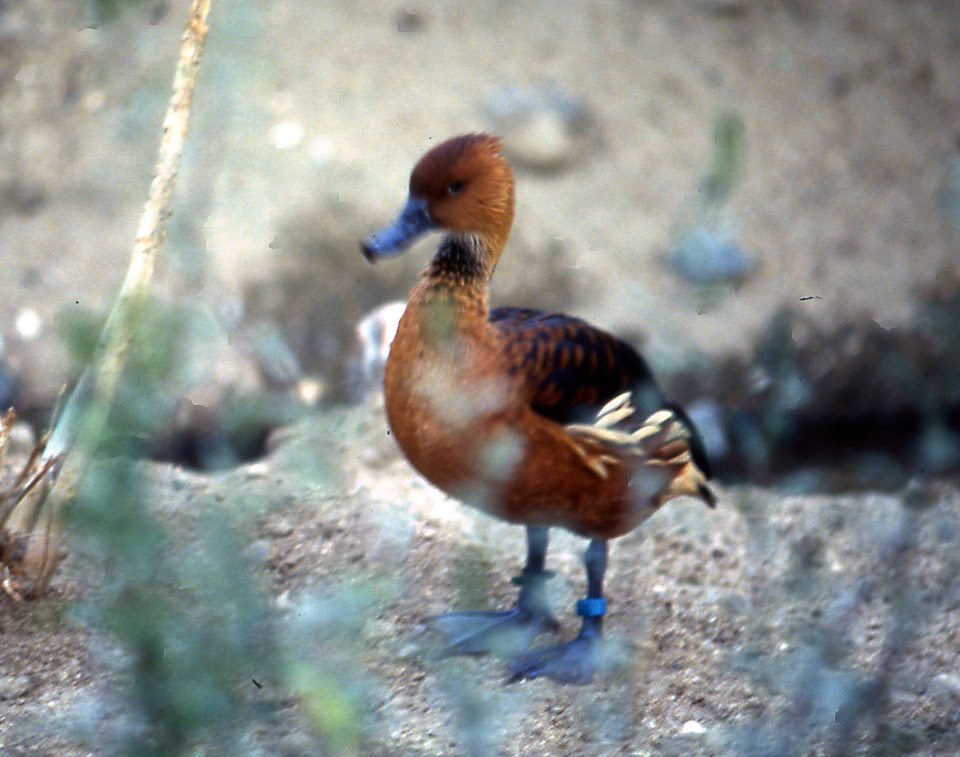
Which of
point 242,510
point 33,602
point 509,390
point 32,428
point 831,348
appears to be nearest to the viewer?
point 242,510

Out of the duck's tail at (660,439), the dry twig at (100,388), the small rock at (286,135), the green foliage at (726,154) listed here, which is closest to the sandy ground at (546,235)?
the small rock at (286,135)

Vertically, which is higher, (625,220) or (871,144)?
(871,144)

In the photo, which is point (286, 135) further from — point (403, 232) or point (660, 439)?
point (660, 439)

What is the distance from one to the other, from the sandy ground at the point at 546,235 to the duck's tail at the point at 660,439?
29 cm

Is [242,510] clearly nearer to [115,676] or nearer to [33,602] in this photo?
[115,676]

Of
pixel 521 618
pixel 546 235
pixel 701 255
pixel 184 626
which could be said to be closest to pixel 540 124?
pixel 546 235

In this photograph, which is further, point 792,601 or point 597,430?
point 792,601

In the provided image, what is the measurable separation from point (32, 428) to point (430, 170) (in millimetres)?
1816

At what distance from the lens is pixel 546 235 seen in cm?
438

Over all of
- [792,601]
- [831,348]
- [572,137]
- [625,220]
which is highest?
[572,137]

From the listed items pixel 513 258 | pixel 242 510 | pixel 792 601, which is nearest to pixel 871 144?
pixel 513 258

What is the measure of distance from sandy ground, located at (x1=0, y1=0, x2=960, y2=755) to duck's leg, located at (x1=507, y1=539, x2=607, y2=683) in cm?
5

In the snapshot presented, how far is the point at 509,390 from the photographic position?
8.16 ft

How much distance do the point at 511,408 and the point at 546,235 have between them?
2.03m
